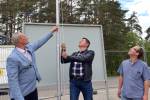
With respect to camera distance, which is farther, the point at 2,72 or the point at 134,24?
the point at 134,24

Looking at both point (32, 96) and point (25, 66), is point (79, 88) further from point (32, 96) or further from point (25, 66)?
point (25, 66)

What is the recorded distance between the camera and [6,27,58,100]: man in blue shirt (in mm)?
6945

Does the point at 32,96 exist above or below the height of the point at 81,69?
below

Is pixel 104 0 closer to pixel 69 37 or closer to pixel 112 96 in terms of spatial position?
pixel 112 96

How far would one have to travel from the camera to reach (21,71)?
23.5ft

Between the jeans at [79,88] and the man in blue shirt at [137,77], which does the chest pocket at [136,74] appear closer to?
the man in blue shirt at [137,77]

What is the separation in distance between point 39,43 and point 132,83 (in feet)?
5.49

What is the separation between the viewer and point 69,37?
11.1m

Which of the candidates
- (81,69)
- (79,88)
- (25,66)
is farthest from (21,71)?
(79,88)

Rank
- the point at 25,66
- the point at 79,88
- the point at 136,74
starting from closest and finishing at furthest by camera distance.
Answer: the point at 25,66 → the point at 136,74 → the point at 79,88

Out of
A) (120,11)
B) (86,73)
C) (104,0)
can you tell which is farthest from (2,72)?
(120,11)

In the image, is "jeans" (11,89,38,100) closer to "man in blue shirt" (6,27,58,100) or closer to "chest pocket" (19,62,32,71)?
"man in blue shirt" (6,27,58,100)

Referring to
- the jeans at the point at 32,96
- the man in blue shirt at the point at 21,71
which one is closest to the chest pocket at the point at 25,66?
the man in blue shirt at the point at 21,71

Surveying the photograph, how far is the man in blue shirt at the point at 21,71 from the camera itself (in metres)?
6.95
